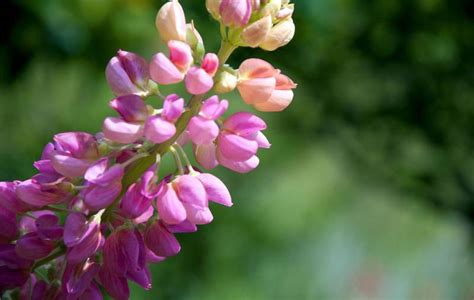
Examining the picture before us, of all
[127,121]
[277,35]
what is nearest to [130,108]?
[127,121]

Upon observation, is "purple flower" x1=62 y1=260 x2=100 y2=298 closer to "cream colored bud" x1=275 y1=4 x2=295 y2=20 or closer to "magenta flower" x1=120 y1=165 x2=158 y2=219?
"magenta flower" x1=120 y1=165 x2=158 y2=219

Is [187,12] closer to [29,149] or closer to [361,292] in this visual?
[29,149]

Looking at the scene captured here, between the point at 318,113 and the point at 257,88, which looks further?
the point at 318,113

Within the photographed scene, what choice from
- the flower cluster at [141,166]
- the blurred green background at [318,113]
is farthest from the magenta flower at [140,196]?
the blurred green background at [318,113]

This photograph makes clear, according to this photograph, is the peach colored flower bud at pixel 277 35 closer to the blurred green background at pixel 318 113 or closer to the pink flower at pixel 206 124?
the pink flower at pixel 206 124

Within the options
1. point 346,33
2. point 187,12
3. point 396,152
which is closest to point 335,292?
point 396,152

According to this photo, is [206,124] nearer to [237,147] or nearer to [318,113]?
[237,147]

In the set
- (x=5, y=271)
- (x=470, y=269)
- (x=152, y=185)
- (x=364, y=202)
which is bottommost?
(x=5, y=271)
